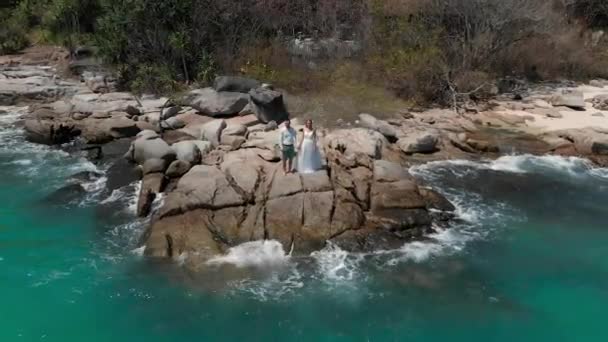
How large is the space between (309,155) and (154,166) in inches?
207

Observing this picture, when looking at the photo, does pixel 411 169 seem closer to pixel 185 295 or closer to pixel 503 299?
pixel 503 299

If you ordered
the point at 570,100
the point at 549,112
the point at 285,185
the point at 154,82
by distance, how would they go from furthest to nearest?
the point at 154,82 < the point at 570,100 < the point at 549,112 < the point at 285,185

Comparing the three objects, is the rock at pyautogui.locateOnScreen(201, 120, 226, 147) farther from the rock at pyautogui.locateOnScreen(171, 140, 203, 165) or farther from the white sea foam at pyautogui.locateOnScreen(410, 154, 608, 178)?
the white sea foam at pyautogui.locateOnScreen(410, 154, 608, 178)

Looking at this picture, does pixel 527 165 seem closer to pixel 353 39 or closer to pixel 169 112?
pixel 353 39

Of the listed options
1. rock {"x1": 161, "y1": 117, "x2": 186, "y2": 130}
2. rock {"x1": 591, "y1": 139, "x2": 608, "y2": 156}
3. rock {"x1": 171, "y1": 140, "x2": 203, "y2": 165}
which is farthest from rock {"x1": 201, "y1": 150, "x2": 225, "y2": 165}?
rock {"x1": 591, "y1": 139, "x2": 608, "y2": 156}

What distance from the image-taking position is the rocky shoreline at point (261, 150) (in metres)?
15.2

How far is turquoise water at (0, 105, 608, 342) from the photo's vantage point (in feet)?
39.8

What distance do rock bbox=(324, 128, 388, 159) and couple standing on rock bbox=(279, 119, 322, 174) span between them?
228 cm

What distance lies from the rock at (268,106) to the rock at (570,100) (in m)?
12.9

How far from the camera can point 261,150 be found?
1873cm

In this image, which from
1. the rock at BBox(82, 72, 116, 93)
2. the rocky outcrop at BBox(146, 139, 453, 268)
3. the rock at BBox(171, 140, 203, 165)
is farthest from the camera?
the rock at BBox(82, 72, 116, 93)

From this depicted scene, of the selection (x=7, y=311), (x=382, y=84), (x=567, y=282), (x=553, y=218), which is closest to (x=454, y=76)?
(x=382, y=84)

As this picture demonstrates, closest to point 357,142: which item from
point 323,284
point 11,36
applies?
point 323,284

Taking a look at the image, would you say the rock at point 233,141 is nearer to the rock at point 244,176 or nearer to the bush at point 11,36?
the rock at point 244,176
